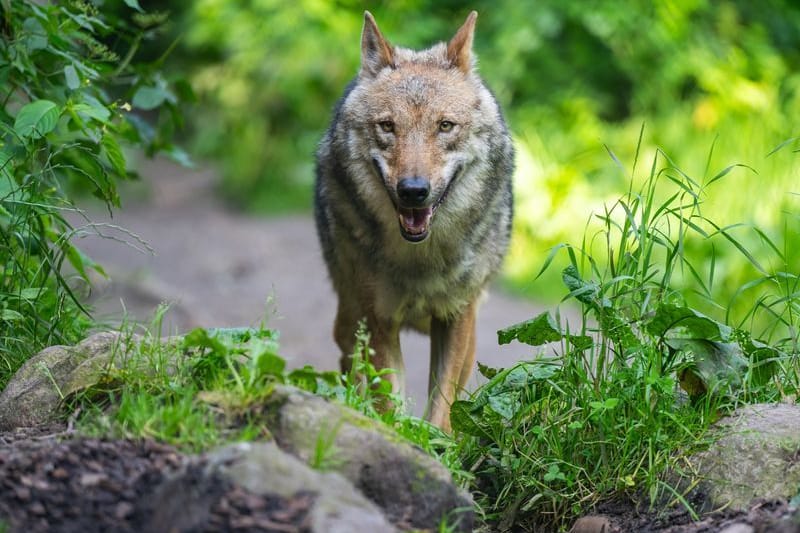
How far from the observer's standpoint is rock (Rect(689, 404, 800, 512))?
3.35m

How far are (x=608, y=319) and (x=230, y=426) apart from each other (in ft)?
4.82

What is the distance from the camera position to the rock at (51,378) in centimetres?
351

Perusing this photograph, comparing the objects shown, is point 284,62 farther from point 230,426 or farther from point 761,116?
point 230,426

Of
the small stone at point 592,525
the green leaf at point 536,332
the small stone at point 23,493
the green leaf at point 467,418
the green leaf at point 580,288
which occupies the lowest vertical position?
the small stone at point 592,525

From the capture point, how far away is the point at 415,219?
4617mm

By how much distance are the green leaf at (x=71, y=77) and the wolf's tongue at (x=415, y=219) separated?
4.98 feet

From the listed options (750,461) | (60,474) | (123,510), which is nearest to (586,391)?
(750,461)

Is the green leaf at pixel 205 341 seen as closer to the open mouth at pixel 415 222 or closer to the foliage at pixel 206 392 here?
the foliage at pixel 206 392

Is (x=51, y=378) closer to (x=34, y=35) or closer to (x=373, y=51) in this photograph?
(x=34, y=35)

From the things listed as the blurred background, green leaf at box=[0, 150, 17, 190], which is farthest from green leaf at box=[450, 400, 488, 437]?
the blurred background

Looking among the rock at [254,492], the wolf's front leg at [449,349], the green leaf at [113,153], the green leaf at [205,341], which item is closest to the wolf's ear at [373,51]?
the wolf's front leg at [449,349]

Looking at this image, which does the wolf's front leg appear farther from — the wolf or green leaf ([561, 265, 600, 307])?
green leaf ([561, 265, 600, 307])

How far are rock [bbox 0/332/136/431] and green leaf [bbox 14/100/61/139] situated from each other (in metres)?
0.82

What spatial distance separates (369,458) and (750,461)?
1.36m
